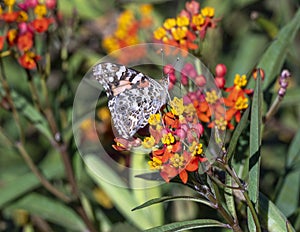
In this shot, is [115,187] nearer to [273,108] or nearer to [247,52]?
[273,108]

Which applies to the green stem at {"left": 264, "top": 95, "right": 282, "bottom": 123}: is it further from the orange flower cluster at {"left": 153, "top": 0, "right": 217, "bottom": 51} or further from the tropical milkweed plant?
the orange flower cluster at {"left": 153, "top": 0, "right": 217, "bottom": 51}

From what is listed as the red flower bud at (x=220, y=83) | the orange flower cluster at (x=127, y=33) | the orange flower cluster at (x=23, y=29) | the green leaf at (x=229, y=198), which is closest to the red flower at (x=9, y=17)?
the orange flower cluster at (x=23, y=29)

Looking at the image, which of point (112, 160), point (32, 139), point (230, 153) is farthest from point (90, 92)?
point (230, 153)

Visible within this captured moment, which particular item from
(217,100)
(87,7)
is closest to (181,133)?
(217,100)

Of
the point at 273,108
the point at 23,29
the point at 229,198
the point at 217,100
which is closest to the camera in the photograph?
the point at 229,198

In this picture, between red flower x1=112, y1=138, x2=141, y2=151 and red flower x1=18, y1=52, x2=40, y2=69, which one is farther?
red flower x1=18, y1=52, x2=40, y2=69

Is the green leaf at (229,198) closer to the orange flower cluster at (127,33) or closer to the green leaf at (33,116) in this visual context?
the green leaf at (33,116)

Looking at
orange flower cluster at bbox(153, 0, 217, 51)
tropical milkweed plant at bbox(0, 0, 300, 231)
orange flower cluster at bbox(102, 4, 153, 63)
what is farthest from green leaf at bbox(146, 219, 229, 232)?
orange flower cluster at bbox(102, 4, 153, 63)
